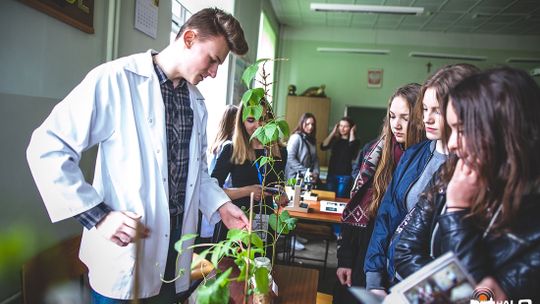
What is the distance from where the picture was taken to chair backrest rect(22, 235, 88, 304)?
101 centimetres

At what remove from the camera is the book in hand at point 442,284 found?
0.48m

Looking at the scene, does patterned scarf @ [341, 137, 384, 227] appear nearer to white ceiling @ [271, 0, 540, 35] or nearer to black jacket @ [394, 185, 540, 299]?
black jacket @ [394, 185, 540, 299]

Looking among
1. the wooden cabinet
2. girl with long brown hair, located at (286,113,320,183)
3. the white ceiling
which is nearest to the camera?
girl with long brown hair, located at (286,113,320,183)

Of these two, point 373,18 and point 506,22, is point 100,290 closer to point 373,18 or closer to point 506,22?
point 373,18

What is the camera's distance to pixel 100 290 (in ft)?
3.51

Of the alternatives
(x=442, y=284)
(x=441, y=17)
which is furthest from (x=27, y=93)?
(x=441, y=17)

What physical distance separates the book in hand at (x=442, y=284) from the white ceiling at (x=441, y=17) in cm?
580

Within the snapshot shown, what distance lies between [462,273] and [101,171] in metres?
1.00

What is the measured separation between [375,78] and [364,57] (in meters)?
0.51

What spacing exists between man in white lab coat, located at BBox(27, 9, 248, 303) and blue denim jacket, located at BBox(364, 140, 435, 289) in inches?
22.0

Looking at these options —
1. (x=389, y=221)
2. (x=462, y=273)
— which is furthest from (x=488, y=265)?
(x=389, y=221)

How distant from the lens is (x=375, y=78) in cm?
704

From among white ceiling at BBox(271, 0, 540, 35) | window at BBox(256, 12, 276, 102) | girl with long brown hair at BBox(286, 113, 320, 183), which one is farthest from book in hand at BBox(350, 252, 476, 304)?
white ceiling at BBox(271, 0, 540, 35)

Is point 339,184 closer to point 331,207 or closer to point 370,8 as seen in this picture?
point 331,207
